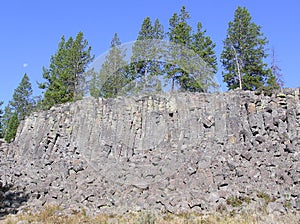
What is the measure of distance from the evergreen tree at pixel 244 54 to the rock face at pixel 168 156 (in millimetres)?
8455

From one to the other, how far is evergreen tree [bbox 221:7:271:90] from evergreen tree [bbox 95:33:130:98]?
387 inches

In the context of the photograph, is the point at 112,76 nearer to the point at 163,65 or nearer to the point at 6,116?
the point at 163,65

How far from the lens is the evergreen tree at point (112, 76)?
64.0 feet

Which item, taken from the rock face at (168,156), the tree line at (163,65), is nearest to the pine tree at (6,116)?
the tree line at (163,65)

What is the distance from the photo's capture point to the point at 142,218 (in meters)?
10.8

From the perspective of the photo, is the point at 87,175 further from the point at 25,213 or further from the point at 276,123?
the point at 276,123

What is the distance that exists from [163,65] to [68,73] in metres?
11.0

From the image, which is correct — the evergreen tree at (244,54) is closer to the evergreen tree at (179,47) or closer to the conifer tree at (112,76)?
the evergreen tree at (179,47)

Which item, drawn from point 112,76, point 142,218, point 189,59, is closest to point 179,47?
point 189,59

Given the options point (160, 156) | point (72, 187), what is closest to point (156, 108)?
point (160, 156)

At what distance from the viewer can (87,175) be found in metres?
16.1

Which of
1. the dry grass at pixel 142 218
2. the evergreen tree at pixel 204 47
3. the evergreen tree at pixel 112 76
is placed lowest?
the dry grass at pixel 142 218

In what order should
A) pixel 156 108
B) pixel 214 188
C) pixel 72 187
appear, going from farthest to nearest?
pixel 156 108 < pixel 72 187 < pixel 214 188

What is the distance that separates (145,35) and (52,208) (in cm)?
1874
